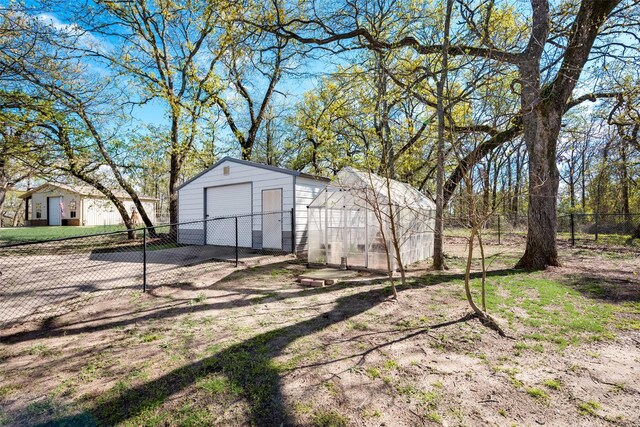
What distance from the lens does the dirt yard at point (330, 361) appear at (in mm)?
2229

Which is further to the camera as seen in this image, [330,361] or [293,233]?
[293,233]

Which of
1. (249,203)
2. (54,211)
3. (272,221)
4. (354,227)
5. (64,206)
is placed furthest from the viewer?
(54,211)

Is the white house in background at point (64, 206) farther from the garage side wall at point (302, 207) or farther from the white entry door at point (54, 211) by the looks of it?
the garage side wall at point (302, 207)

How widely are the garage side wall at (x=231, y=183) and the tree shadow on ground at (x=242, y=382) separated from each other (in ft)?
19.9

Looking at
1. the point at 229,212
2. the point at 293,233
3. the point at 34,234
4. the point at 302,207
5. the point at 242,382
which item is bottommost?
the point at 242,382

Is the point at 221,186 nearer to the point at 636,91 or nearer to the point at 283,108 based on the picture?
the point at 283,108

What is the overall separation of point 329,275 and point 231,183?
Result: 613 cm

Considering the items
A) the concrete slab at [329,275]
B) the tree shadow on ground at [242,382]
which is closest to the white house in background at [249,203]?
the concrete slab at [329,275]

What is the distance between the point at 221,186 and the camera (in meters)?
11.3

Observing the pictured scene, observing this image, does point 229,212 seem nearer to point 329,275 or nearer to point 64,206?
point 329,275

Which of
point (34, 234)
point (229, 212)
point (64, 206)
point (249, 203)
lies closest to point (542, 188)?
point (249, 203)

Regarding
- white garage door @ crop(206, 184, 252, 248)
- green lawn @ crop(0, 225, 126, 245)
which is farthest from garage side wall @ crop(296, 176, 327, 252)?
green lawn @ crop(0, 225, 126, 245)

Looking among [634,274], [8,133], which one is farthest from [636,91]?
[8,133]

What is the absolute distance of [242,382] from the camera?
103 inches
